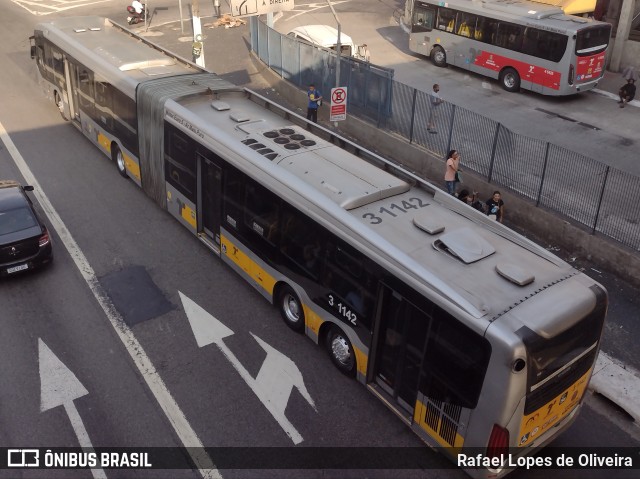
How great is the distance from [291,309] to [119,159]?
8.87m

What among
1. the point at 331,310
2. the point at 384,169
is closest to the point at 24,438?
the point at 331,310

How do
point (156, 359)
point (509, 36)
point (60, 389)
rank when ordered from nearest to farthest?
point (60, 389), point (156, 359), point (509, 36)

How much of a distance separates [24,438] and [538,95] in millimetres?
23840

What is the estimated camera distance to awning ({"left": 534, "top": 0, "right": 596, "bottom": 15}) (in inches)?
1249

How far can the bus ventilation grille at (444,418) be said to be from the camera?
8638 millimetres

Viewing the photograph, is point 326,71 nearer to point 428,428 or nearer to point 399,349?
point 399,349

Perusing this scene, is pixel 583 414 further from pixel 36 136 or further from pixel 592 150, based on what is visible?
pixel 36 136

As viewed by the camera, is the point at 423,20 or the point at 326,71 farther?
the point at 423,20

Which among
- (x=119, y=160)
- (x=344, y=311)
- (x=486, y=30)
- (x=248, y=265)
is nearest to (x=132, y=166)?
(x=119, y=160)

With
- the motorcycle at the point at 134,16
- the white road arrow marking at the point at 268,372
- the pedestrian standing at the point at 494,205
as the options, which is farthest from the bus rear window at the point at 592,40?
the motorcycle at the point at 134,16

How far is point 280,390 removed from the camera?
10.9 m

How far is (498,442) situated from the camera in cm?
812

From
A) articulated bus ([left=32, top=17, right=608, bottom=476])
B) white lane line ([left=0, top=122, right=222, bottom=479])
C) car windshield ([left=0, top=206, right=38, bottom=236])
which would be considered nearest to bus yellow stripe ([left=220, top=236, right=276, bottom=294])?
articulated bus ([left=32, top=17, right=608, bottom=476])

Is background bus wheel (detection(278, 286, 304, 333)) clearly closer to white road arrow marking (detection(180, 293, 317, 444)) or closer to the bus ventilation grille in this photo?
white road arrow marking (detection(180, 293, 317, 444))
